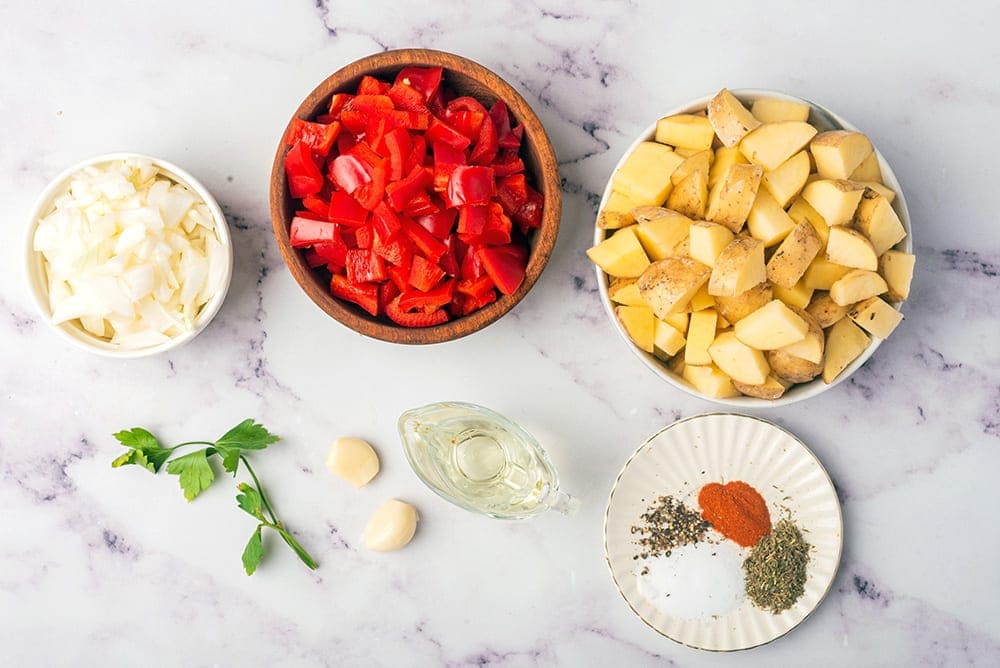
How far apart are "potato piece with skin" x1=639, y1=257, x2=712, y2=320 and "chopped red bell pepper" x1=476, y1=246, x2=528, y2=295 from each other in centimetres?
22

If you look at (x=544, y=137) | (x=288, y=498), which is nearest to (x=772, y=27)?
(x=544, y=137)

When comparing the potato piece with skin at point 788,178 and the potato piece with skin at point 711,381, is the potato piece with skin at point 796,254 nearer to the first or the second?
the potato piece with skin at point 788,178

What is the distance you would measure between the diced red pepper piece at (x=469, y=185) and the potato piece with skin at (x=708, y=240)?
0.35 metres

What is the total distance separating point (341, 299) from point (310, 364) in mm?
252

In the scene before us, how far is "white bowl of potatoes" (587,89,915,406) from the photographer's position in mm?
1406

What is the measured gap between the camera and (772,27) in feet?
5.58

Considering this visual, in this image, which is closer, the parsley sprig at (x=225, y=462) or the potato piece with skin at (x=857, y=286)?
the potato piece with skin at (x=857, y=286)

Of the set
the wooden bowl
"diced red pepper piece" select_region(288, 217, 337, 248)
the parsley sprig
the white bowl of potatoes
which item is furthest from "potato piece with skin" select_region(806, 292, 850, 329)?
the parsley sprig

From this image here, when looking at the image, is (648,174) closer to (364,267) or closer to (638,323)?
(638,323)

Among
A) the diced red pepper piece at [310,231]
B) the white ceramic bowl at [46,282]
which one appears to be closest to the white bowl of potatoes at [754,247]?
the diced red pepper piece at [310,231]

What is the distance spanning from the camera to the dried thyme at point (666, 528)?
1.72m

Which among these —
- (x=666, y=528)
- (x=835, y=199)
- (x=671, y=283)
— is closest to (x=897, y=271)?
(x=835, y=199)

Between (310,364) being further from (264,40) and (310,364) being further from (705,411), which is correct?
(705,411)

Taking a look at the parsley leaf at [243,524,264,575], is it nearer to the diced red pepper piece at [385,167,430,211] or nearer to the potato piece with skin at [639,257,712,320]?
the diced red pepper piece at [385,167,430,211]
